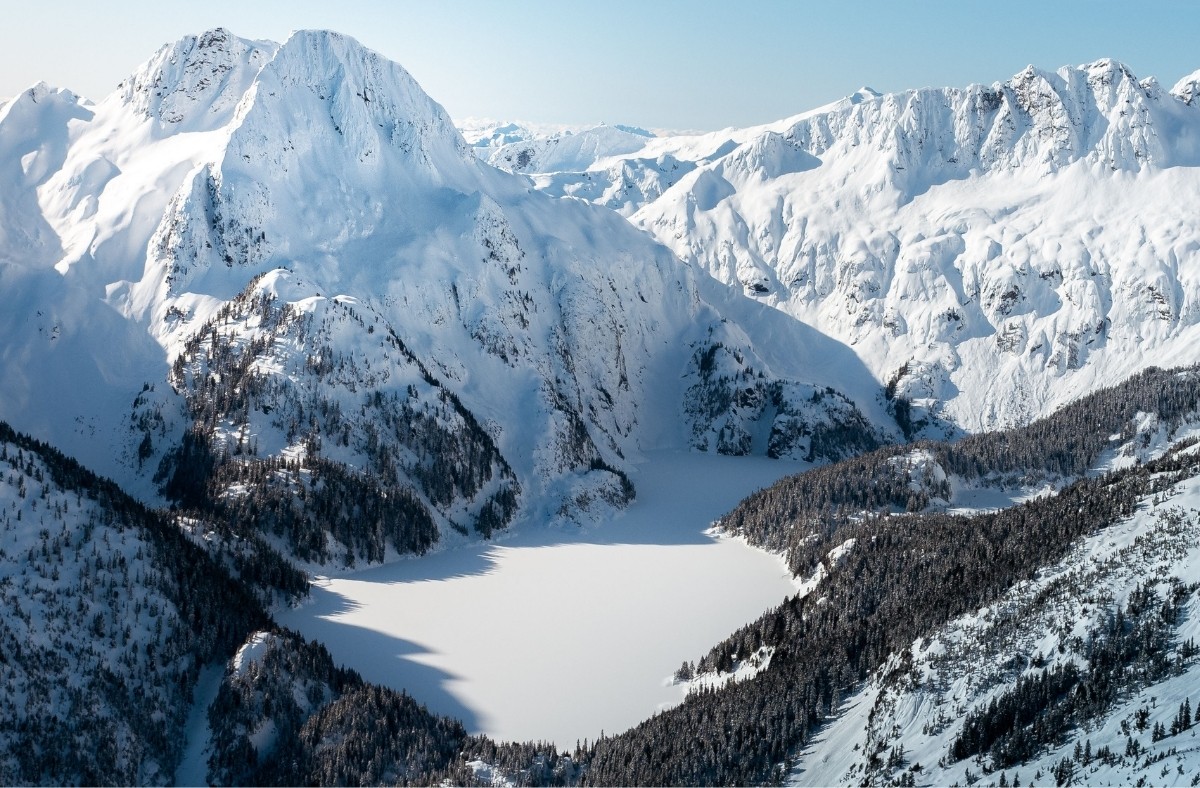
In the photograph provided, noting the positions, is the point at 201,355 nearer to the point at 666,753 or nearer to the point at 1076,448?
the point at 666,753

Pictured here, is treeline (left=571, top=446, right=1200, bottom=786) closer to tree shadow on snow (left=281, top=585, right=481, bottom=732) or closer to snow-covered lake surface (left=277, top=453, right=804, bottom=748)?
snow-covered lake surface (left=277, top=453, right=804, bottom=748)

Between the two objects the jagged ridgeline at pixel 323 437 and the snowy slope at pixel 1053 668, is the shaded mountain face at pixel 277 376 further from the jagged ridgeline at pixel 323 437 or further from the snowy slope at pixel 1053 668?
the snowy slope at pixel 1053 668

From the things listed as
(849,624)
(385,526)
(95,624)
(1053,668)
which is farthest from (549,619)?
(1053,668)

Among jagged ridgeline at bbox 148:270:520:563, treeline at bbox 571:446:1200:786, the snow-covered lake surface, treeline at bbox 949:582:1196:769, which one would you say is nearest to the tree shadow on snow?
the snow-covered lake surface

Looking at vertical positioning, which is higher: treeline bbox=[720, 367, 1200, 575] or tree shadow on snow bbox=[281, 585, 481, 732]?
treeline bbox=[720, 367, 1200, 575]

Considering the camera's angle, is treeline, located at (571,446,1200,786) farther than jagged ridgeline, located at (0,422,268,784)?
No

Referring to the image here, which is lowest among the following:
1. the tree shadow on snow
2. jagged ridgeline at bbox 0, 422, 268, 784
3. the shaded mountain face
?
the tree shadow on snow
